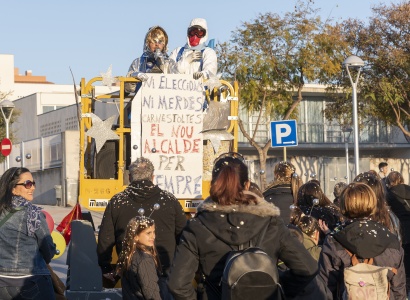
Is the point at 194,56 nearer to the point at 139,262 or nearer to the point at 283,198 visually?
the point at 283,198

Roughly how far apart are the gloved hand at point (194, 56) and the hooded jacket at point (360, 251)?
583cm

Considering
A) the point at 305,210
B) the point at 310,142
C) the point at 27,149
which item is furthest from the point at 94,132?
the point at 310,142

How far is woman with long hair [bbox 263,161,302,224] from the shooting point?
981 centimetres

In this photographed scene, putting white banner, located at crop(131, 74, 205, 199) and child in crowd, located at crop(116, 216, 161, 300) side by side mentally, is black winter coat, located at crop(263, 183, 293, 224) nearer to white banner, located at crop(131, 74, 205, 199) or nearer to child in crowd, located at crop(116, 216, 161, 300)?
white banner, located at crop(131, 74, 205, 199)

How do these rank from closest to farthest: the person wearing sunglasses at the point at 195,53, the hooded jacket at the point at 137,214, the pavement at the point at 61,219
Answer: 1. the hooded jacket at the point at 137,214
2. the person wearing sunglasses at the point at 195,53
3. the pavement at the point at 61,219

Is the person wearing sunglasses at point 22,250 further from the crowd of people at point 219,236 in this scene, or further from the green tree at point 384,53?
the green tree at point 384,53

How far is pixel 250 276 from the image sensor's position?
16.2 feet

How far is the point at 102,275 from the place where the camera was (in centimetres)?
963

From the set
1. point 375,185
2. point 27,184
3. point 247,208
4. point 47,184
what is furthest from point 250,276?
point 47,184

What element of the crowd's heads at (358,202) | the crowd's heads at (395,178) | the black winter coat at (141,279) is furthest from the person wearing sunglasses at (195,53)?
the crowd's heads at (358,202)

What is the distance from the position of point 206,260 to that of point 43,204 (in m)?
36.2

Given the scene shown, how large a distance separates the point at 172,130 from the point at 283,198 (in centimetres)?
175

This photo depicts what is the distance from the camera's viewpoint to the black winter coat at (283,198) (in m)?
9.81

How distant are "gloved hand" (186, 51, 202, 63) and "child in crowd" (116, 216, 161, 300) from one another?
13.8 ft
